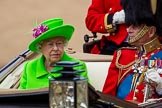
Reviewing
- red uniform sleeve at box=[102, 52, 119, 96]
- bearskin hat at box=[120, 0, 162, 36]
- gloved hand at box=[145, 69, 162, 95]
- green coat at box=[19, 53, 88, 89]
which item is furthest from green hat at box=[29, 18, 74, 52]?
gloved hand at box=[145, 69, 162, 95]

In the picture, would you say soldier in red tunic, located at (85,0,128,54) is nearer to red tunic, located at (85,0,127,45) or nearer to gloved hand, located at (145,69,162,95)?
red tunic, located at (85,0,127,45)

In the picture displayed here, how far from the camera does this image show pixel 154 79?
3627 millimetres

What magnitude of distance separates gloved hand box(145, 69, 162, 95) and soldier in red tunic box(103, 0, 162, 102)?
3.0 inches

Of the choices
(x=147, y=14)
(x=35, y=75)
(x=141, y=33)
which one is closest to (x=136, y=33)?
(x=141, y=33)

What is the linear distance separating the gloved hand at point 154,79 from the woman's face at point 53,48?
2.95ft

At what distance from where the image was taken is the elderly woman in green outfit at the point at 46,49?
4.41m

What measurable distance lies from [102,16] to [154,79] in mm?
1495

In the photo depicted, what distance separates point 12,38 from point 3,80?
614 cm

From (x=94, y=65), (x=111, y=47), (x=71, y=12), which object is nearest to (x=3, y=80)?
(x=94, y=65)

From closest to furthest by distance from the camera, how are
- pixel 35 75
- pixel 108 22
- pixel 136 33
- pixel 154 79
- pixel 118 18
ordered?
pixel 154 79
pixel 136 33
pixel 35 75
pixel 118 18
pixel 108 22

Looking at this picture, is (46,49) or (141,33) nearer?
(141,33)

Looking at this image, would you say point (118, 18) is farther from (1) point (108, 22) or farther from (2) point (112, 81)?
(2) point (112, 81)

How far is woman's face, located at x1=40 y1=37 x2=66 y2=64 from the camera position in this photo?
14.5ft

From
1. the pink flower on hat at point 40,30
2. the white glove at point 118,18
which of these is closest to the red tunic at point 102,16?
the white glove at point 118,18
